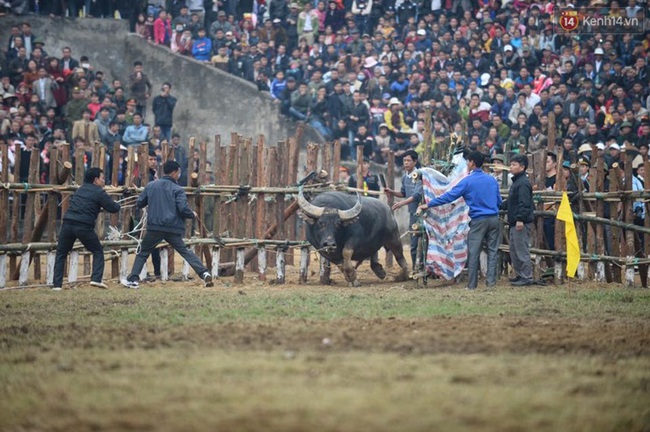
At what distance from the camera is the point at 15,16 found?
26.9 m

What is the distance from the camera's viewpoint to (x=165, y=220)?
1530cm

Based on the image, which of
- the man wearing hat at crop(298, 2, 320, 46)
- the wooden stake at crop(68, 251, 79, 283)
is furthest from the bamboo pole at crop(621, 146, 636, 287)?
the man wearing hat at crop(298, 2, 320, 46)

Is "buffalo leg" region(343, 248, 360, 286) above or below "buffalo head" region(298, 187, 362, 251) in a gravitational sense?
below

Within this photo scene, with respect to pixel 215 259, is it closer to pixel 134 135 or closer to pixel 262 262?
pixel 262 262

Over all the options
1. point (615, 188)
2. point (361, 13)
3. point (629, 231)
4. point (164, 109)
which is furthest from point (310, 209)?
point (361, 13)

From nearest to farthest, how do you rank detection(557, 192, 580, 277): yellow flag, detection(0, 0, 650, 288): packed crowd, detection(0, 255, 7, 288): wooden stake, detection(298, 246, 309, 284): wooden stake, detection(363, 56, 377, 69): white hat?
detection(557, 192, 580, 277): yellow flag < detection(0, 255, 7, 288): wooden stake < detection(298, 246, 309, 284): wooden stake < detection(0, 0, 650, 288): packed crowd < detection(363, 56, 377, 69): white hat

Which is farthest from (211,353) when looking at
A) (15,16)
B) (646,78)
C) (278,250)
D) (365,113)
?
(15,16)

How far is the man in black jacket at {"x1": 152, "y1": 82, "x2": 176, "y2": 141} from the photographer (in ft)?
83.4

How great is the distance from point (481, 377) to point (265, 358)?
1839 millimetres

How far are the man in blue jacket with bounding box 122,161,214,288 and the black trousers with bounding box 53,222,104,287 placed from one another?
519 mm

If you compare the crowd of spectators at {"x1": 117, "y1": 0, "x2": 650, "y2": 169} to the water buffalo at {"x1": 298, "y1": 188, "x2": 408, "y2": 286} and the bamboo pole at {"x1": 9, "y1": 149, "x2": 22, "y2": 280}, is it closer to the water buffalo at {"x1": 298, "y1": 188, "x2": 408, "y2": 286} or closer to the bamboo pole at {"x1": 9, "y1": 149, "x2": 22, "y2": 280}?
the water buffalo at {"x1": 298, "y1": 188, "x2": 408, "y2": 286}

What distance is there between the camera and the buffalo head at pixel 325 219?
16547 mm

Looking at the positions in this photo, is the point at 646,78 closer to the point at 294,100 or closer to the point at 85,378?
the point at 294,100

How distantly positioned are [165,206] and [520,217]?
5.08 m
